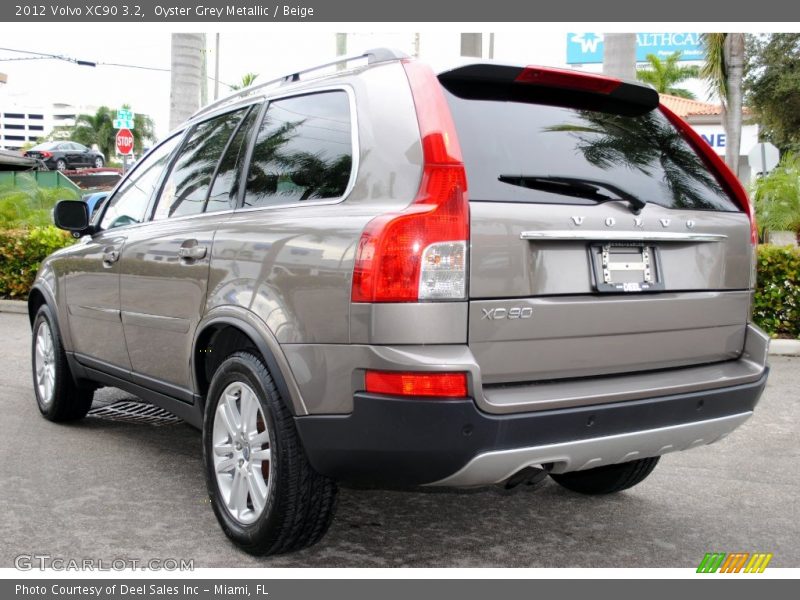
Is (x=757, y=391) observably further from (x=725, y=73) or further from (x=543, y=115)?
(x=725, y=73)

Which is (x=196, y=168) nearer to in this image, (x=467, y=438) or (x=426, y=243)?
(x=426, y=243)

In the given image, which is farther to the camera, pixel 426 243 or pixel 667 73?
pixel 667 73

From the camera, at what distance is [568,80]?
11.3 feet

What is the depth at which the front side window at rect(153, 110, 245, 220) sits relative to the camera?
425cm

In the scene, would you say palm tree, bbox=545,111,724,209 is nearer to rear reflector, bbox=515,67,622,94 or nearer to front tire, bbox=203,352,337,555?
rear reflector, bbox=515,67,622,94

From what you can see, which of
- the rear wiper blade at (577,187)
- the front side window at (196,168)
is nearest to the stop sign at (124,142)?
the front side window at (196,168)

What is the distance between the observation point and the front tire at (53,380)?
18.6ft

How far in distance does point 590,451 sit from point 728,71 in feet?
66.6

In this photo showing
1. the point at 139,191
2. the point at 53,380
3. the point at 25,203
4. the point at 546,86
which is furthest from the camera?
the point at 25,203

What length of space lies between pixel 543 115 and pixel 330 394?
4.26 feet

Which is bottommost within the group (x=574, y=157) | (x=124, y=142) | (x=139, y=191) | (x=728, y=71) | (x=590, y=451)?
(x=590, y=451)

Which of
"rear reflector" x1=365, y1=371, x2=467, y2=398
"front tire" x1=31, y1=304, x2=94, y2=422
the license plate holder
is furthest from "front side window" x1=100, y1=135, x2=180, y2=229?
the license plate holder

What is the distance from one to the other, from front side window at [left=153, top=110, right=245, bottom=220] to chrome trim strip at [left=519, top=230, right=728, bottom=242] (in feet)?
5.70

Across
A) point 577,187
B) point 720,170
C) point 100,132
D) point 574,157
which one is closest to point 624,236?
point 577,187
